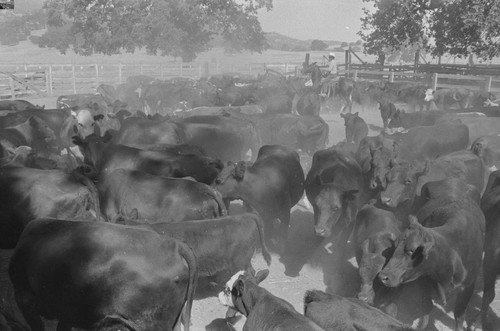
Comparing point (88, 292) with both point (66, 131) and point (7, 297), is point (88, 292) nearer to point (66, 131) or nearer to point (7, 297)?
point (7, 297)

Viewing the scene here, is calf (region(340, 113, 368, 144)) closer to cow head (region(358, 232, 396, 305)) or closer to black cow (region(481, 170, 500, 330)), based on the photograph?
black cow (region(481, 170, 500, 330))

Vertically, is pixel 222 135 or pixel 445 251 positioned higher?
pixel 222 135

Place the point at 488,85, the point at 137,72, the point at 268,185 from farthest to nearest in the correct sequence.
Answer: the point at 137,72
the point at 488,85
the point at 268,185

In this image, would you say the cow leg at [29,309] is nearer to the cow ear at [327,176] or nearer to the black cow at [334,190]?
the black cow at [334,190]

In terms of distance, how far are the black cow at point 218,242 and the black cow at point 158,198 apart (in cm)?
57

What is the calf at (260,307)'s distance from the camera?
13.2ft

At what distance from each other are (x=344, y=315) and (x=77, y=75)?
30.3 meters

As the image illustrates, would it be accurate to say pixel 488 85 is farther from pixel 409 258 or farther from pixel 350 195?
pixel 409 258

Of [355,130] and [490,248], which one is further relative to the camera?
[355,130]

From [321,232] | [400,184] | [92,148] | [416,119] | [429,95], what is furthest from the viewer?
[429,95]

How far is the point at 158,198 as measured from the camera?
20.6 ft

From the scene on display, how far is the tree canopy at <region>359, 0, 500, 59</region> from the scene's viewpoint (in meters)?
21.2

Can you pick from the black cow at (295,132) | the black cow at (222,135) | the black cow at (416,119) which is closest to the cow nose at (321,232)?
the black cow at (222,135)

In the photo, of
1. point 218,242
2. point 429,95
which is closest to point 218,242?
point 218,242
